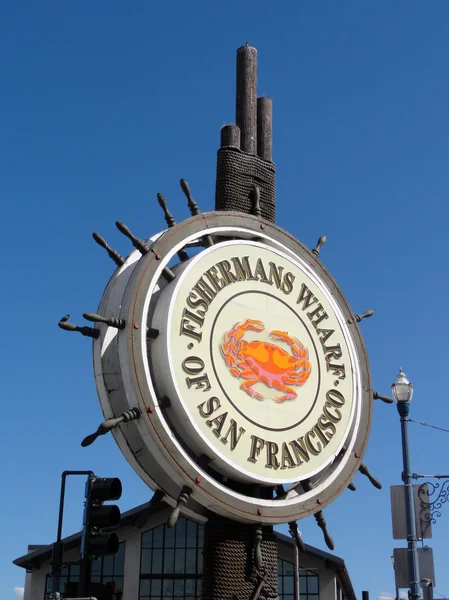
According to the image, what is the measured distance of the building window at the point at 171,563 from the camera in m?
40.2

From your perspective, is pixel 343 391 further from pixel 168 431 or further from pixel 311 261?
pixel 168 431

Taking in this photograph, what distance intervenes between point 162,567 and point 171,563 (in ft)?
1.35

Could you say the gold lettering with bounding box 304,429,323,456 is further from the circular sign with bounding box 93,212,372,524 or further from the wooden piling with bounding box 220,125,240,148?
the wooden piling with bounding box 220,125,240,148

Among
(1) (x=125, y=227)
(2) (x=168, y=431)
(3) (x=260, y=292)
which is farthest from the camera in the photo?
(3) (x=260, y=292)

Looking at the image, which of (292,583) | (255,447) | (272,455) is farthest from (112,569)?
(255,447)

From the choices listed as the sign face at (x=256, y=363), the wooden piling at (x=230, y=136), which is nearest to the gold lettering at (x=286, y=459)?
the sign face at (x=256, y=363)

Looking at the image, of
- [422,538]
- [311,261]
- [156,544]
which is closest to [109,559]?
[156,544]

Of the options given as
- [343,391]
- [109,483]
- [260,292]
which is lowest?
[109,483]

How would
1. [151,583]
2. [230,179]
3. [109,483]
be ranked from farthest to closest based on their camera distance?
1. [151,583]
2. [230,179]
3. [109,483]

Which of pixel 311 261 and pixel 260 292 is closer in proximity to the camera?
pixel 260 292

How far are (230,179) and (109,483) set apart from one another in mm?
4638

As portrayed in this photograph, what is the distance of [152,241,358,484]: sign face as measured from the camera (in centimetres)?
995

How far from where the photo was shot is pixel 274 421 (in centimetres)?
1060

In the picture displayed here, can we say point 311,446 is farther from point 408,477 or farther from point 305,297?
point 408,477
